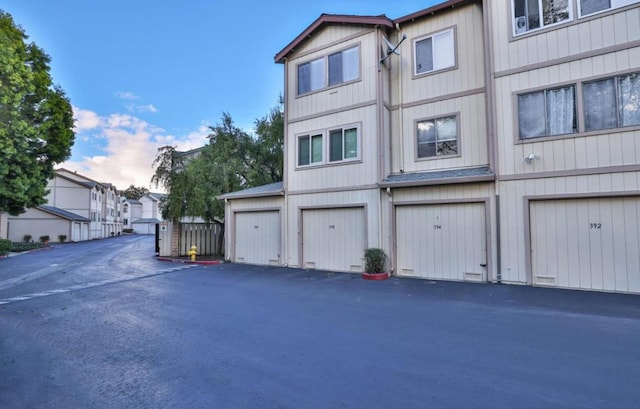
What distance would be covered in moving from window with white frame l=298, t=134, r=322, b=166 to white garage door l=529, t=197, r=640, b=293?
7.00 meters

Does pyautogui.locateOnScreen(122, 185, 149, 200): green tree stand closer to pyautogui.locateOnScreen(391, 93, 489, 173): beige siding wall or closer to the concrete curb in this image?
the concrete curb

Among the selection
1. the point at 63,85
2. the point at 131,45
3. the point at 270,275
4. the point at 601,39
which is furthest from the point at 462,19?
the point at 63,85

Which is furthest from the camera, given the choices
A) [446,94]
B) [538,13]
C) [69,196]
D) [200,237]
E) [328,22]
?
[69,196]

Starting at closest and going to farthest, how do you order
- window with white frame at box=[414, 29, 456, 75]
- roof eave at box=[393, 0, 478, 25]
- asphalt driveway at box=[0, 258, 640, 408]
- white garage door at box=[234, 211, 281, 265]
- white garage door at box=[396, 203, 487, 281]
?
asphalt driveway at box=[0, 258, 640, 408] → white garage door at box=[396, 203, 487, 281] → roof eave at box=[393, 0, 478, 25] → window with white frame at box=[414, 29, 456, 75] → white garage door at box=[234, 211, 281, 265]

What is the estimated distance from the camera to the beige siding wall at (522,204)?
800 cm

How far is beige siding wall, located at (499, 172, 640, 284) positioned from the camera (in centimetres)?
800

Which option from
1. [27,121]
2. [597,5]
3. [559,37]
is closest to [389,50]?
[559,37]

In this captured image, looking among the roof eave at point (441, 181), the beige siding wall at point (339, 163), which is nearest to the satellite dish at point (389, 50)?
the beige siding wall at point (339, 163)

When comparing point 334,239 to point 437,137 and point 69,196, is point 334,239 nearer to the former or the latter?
point 437,137

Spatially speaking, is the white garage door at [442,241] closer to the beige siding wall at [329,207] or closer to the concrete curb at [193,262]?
the beige siding wall at [329,207]

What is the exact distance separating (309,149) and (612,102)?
8712 mm

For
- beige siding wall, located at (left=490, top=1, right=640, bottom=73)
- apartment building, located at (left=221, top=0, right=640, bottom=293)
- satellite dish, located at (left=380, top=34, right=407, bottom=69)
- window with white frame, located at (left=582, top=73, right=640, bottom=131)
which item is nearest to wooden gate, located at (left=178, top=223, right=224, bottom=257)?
apartment building, located at (left=221, top=0, right=640, bottom=293)

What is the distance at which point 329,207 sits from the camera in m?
11.9

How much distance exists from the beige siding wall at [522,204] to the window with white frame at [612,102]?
1297 millimetres
